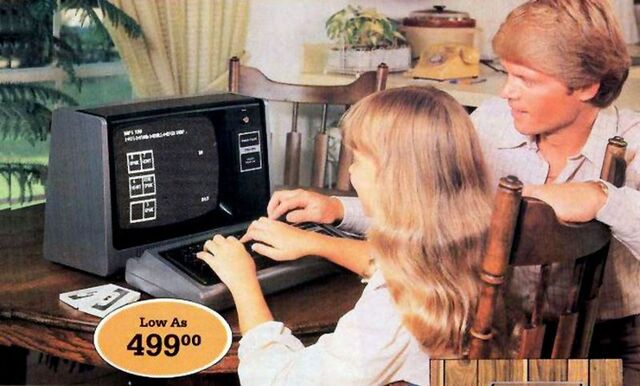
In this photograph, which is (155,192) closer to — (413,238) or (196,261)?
(196,261)

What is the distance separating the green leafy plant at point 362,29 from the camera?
1.69 metres

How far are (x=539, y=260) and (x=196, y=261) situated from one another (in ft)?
1.48

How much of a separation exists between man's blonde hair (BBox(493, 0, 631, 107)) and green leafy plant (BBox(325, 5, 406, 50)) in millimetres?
665

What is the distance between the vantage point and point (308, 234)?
1.18 meters

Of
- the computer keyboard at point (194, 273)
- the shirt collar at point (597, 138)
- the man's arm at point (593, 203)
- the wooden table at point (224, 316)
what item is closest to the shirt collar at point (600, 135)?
the shirt collar at point (597, 138)

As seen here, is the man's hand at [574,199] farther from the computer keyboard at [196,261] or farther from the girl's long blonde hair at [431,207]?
the computer keyboard at [196,261]

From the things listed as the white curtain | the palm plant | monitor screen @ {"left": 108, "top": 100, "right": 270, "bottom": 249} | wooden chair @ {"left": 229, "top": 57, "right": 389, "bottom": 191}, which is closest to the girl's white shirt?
monitor screen @ {"left": 108, "top": 100, "right": 270, "bottom": 249}

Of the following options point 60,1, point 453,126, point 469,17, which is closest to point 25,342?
point 453,126

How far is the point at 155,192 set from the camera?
1182mm

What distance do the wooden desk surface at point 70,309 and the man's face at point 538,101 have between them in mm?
296

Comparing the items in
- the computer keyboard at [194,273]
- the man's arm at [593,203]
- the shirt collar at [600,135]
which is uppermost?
the shirt collar at [600,135]

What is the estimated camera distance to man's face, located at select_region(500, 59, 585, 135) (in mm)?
1031

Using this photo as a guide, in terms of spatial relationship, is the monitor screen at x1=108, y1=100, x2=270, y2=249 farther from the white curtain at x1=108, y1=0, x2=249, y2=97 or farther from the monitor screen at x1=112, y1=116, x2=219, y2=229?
the white curtain at x1=108, y1=0, x2=249, y2=97

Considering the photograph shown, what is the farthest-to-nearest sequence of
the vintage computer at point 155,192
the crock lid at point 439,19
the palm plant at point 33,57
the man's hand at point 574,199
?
the crock lid at point 439,19, the palm plant at point 33,57, the vintage computer at point 155,192, the man's hand at point 574,199
